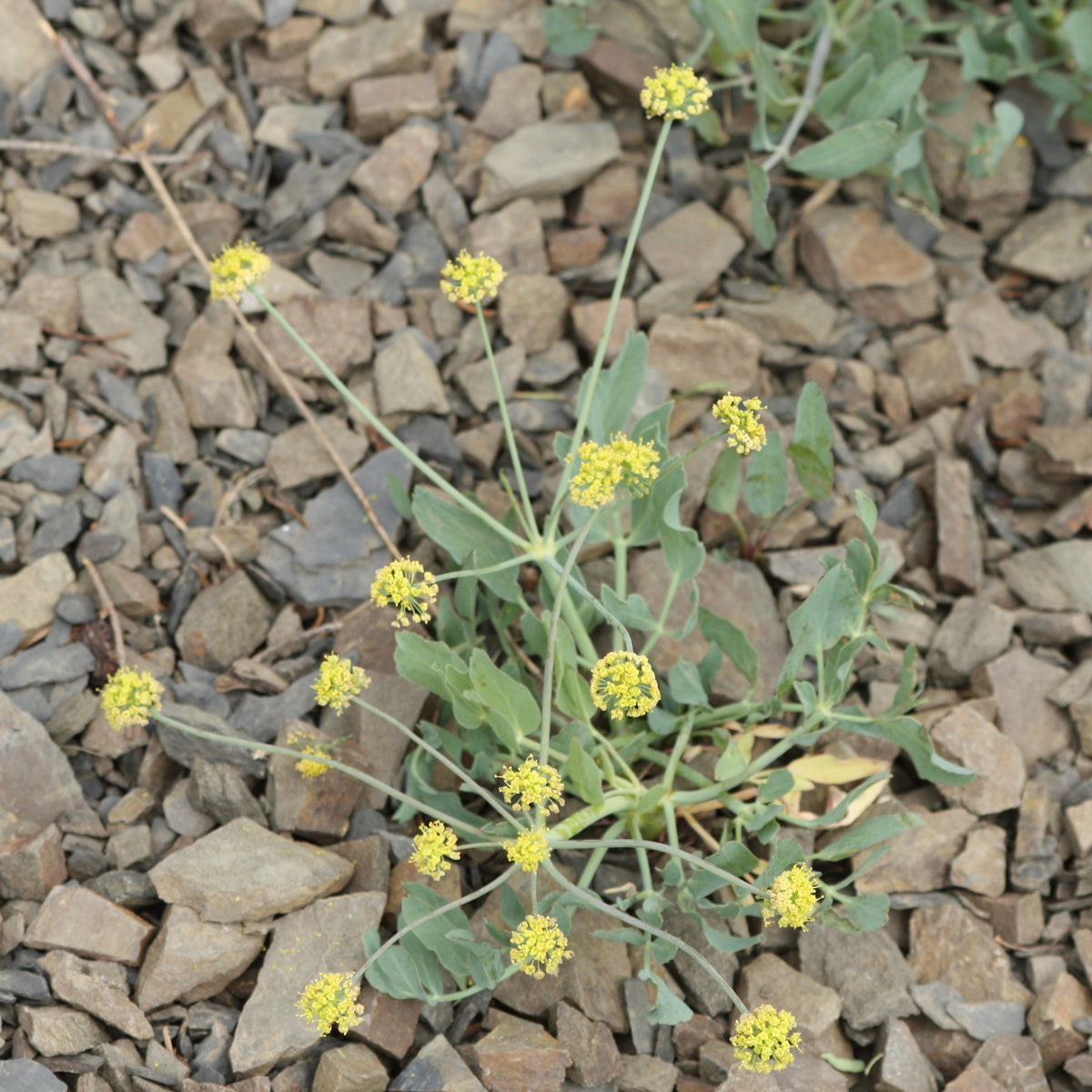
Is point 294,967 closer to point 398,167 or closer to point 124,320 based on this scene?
point 124,320

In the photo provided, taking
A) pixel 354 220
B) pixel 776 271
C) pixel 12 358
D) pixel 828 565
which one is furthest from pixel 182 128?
pixel 828 565

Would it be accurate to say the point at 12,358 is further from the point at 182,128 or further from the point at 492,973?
the point at 492,973

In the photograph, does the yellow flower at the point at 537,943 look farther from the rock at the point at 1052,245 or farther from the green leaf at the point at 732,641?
the rock at the point at 1052,245

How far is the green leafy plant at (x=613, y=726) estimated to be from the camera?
2520 mm

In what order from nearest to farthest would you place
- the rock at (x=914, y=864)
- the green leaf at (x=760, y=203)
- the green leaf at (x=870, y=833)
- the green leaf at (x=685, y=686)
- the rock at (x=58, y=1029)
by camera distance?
1. the rock at (x=58, y=1029)
2. the green leaf at (x=870, y=833)
3. the green leaf at (x=685, y=686)
4. the rock at (x=914, y=864)
5. the green leaf at (x=760, y=203)

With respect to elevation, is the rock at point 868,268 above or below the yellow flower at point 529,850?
above

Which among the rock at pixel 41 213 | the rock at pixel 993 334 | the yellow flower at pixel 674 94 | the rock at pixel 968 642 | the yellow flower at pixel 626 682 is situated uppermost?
the yellow flower at pixel 674 94

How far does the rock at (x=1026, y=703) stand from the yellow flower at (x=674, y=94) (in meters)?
1.89

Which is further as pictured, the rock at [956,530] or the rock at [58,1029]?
the rock at [956,530]

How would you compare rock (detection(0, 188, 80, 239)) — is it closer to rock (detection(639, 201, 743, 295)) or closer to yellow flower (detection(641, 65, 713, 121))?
rock (detection(639, 201, 743, 295))

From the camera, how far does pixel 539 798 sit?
2438 mm

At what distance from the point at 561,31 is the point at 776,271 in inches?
46.5

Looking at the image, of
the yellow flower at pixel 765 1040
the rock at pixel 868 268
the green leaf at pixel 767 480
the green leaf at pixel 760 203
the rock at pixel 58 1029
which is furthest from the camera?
the rock at pixel 868 268

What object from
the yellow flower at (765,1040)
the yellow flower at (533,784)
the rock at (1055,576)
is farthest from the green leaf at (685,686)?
the rock at (1055,576)
